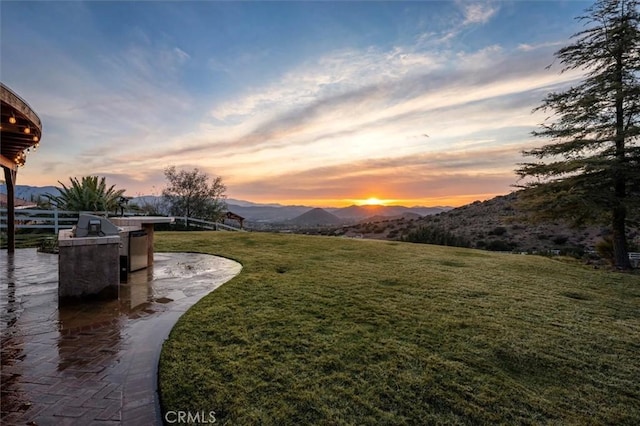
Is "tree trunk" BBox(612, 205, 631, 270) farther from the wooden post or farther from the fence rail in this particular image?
the fence rail

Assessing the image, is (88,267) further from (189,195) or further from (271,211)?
(271,211)

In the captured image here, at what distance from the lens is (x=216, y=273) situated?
6152 mm

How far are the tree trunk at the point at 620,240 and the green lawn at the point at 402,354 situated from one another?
5581 mm

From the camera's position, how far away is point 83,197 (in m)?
14.1

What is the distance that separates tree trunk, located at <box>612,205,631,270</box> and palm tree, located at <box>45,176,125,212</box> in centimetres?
1884

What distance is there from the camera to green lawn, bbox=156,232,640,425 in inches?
84.8

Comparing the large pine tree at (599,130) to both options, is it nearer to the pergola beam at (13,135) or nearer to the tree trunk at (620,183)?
the tree trunk at (620,183)

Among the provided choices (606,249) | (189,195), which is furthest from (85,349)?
(189,195)

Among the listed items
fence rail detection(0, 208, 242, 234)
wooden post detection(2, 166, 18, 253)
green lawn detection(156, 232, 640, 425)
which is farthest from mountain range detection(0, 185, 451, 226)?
green lawn detection(156, 232, 640, 425)

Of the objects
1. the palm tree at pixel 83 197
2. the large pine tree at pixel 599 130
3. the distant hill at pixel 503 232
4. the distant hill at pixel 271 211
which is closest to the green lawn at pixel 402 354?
the large pine tree at pixel 599 130

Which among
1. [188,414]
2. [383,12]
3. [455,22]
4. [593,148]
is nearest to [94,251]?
[188,414]

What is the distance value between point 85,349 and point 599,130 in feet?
45.1

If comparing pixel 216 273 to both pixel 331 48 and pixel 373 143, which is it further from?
pixel 373 143

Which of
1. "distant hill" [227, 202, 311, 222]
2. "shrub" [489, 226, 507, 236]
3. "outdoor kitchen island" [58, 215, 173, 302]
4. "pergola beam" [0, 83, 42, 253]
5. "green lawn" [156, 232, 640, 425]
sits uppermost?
"pergola beam" [0, 83, 42, 253]
